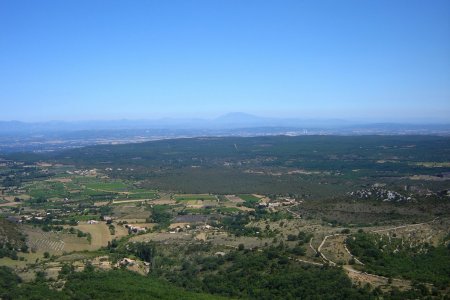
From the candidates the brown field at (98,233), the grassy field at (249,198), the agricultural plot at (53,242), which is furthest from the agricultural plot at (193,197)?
the agricultural plot at (53,242)

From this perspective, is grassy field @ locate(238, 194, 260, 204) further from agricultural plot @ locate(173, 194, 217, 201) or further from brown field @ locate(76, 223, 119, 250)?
brown field @ locate(76, 223, 119, 250)

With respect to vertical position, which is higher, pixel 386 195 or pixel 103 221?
pixel 386 195

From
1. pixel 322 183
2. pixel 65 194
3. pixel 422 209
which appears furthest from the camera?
pixel 322 183

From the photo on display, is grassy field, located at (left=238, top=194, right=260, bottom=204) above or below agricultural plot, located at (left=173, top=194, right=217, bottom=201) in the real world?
above

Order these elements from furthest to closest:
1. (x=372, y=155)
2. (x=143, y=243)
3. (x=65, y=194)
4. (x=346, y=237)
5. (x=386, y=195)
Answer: (x=372, y=155) < (x=65, y=194) < (x=386, y=195) < (x=143, y=243) < (x=346, y=237)

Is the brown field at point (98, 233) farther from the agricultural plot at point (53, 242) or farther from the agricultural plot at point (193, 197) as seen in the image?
the agricultural plot at point (193, 197)

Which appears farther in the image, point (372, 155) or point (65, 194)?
point (372, 155)

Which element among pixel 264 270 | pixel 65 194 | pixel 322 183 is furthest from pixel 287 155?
pixel 264 270

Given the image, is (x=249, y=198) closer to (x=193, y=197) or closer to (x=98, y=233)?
(x=193, y=197)

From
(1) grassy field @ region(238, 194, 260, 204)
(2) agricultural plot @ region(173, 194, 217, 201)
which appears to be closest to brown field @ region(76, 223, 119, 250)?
(2) agricultural plot @ region(173, 194, 217, 201)

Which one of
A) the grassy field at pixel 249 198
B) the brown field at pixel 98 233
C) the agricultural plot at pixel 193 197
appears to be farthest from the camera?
the agricultural plot at pixel 193 197

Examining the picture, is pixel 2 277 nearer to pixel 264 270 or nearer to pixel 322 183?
pixel 264 270
